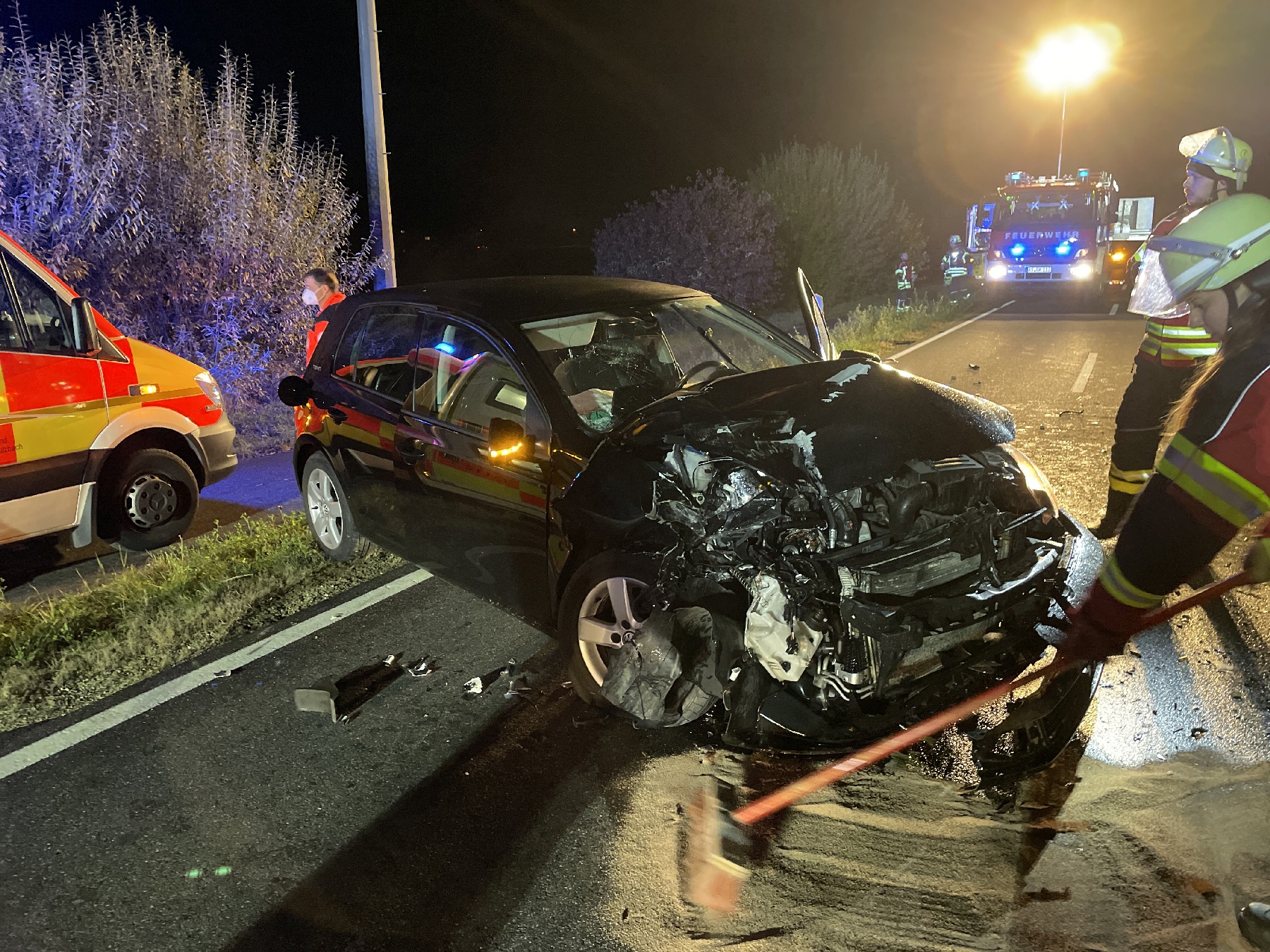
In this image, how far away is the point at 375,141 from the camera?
35.2 ft

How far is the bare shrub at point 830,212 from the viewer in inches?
954

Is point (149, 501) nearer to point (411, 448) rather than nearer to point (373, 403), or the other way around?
point (373, 403)

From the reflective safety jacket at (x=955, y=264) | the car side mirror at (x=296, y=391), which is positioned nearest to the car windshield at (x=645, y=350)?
the car side mirror at (x=296, y=391)

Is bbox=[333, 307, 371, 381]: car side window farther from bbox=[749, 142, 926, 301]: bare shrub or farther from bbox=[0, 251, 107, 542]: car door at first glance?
bbox=[749, 142, 926, 301]: bare shrub

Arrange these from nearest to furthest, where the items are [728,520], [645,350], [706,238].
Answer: [728,520]
[645,350]
[706,238]

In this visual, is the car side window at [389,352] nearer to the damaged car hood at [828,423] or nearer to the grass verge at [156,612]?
the grass verge at [156,612]

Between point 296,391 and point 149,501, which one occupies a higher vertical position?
point 296,391

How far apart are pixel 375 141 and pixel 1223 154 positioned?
9.00 m

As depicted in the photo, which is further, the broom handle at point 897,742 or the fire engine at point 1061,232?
the fire engine at point 1061,232

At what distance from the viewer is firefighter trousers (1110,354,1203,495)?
4.91 m

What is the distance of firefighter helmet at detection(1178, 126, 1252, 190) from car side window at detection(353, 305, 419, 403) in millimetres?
4080

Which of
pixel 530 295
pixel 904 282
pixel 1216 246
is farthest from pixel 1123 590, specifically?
pixel 904 282

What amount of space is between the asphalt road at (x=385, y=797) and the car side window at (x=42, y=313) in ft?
6.96

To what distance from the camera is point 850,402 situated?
3271 millimetres
